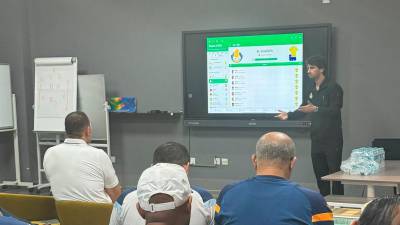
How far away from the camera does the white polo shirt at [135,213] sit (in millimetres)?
2100

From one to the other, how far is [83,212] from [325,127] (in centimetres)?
326

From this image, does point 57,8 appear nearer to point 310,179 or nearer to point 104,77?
point 104,77

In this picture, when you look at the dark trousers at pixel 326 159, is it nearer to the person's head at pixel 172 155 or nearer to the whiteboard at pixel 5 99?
the person's head at pixel 172 155

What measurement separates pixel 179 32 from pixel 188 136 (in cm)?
140

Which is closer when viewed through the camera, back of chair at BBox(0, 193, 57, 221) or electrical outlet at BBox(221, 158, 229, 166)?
back of chair at BBox(0, 193, 57, 221)

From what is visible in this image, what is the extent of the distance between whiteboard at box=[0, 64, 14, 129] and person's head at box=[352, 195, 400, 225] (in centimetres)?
621

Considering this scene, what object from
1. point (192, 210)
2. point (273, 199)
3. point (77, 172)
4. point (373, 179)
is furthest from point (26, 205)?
point (373, 179)

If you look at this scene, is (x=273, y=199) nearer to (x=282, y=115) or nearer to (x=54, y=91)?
(x=282, y=115)

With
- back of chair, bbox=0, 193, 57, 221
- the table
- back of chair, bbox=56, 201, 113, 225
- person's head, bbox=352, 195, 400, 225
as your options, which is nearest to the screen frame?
the table

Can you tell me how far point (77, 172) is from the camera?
10.6 feet

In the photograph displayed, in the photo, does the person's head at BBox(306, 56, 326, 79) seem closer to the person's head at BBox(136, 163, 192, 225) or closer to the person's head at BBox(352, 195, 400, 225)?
the person's head at BBox(136, 163, 192, 225)

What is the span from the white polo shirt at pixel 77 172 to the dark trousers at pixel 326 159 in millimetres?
2703

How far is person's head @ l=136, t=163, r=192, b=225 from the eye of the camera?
1699mm

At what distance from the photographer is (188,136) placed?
6.55m
